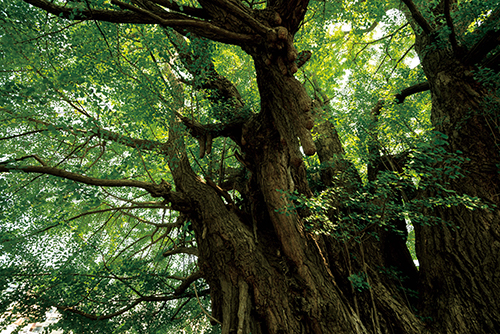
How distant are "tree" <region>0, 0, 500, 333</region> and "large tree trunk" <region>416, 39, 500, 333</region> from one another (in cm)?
2

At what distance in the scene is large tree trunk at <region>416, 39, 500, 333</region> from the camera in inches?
110

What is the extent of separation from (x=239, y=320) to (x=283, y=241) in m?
1.19

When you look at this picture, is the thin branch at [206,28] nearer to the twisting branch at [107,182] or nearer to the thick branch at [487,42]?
the twisting branch at [107,182]

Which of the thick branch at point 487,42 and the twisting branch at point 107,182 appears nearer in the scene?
the twisting branch at point 107,182

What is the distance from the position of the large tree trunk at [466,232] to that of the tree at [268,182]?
0.02 m

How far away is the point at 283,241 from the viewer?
3406 millimetres

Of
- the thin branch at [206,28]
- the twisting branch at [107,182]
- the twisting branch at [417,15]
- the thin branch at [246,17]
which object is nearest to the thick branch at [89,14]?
the thin branch at [206,28]

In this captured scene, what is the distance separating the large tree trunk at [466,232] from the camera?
279 cm

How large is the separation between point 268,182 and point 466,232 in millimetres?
2885

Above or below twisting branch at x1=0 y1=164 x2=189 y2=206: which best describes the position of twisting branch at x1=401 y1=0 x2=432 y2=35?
above

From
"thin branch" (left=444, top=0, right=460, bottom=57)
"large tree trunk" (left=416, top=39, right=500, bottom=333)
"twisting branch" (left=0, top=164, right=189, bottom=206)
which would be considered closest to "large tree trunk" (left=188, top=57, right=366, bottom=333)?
"twisting branch" (left=0, top=164, right=189, bottom=206)

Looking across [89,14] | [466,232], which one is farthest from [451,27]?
[89,14]

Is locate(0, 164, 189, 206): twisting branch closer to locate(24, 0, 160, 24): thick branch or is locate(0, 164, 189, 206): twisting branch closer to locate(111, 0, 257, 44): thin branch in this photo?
locate(24, 0, 160, 24): thick branch

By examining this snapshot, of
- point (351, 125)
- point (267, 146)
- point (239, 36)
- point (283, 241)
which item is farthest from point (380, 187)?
point (239, 36)
